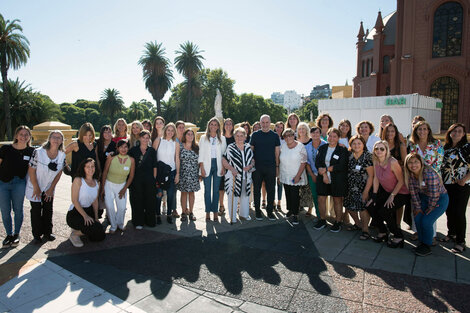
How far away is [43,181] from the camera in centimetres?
515

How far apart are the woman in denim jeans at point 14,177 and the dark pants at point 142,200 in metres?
1.72

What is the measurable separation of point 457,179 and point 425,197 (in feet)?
1.97

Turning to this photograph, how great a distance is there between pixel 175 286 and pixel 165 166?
2.66 metres

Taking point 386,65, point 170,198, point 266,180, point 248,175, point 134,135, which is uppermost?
point 386,65

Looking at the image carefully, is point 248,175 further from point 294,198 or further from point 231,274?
point 231,274

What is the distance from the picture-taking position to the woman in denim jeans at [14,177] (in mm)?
4934

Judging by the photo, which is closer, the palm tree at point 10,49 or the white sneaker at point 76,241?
the white sneaker at point 76,241

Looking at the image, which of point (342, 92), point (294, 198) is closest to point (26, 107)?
point (294, 198)

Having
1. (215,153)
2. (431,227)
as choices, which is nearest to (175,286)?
(215,153)

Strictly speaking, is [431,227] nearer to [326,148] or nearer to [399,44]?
[326,148]

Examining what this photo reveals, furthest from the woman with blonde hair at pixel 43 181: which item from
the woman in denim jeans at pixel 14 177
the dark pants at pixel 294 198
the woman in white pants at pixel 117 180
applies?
the dark pants at pixel 294 198

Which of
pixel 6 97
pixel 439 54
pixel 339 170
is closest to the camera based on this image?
pixel 339 170

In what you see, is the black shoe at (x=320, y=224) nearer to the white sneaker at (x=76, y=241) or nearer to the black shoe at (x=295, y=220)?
the black shoe at (x=295, y=220)

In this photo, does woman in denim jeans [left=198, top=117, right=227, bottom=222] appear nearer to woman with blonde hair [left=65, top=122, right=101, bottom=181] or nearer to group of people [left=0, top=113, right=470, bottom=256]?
group of people [left=0, top=113, right=470, bottom=256]
